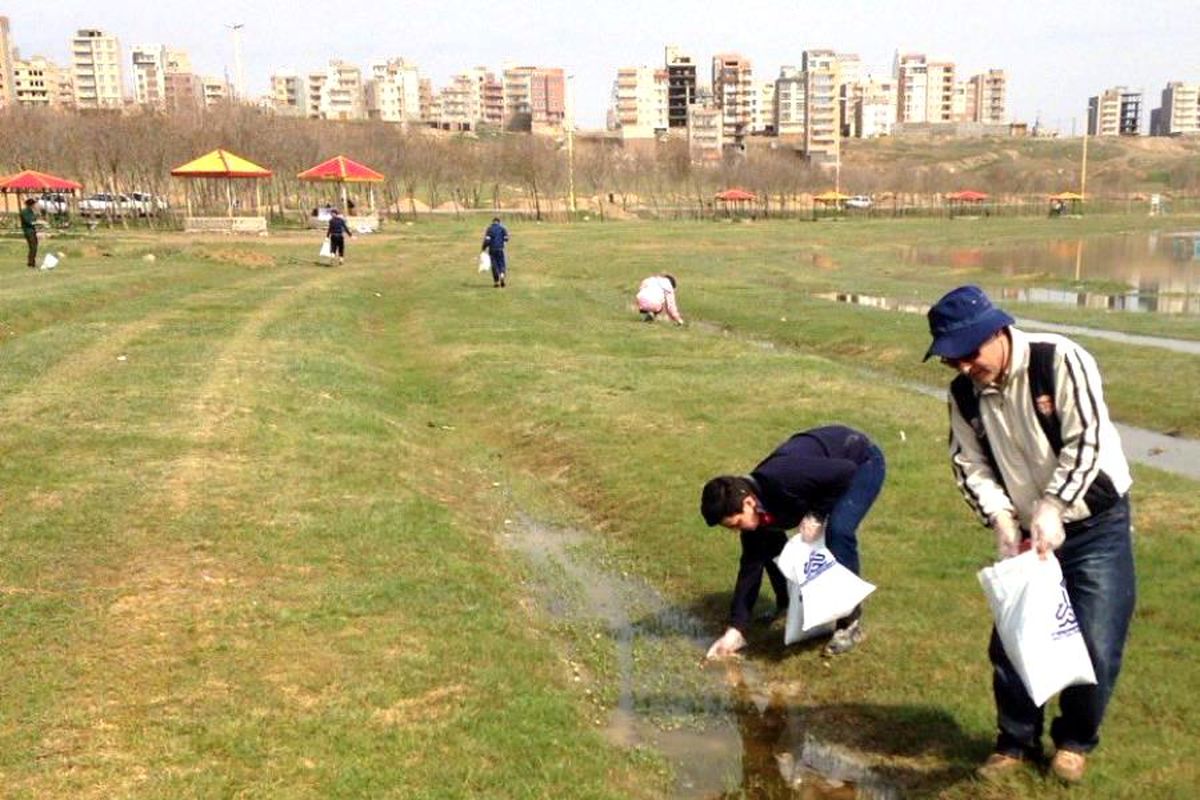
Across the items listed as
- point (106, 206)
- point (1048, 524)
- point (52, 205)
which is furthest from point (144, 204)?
point (1048, 524)

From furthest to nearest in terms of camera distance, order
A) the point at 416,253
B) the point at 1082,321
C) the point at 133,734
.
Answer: the point at 416,253 < the point at 1082,321 < the point at 133,734

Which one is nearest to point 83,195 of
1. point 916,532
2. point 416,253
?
point 416,253

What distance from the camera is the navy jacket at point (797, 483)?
626 centimetres

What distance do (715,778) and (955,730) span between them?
4.47ft

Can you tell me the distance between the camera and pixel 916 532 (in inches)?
352

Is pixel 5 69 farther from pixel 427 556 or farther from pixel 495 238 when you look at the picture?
pixel 427 556

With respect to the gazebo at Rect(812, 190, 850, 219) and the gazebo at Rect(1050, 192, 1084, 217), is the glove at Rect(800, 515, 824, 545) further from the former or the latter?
the gazebo at Rect(1050, 192, 1084, 217)

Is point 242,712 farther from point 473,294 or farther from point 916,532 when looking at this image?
point 473,294

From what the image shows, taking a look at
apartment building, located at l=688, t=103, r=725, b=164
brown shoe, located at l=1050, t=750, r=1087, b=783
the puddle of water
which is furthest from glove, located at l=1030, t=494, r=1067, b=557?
apartment building, located at l=688, t=103, r=725, b=164

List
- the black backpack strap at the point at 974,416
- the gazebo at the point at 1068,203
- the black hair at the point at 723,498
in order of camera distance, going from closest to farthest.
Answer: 1. the black backpack strap at the point at 974,416
2. the black hair at the point at 723,498
3. the gazebo at the point at 1068,203

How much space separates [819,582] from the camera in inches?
249

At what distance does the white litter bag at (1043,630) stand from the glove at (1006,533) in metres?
0.13

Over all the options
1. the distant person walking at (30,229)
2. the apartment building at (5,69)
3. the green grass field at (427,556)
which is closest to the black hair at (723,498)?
the green grass field at (427,556)

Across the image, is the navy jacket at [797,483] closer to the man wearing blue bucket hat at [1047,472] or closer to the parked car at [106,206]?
the man wearing blue bucket hat at [1047,472]
